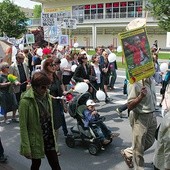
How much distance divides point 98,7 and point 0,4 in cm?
2019

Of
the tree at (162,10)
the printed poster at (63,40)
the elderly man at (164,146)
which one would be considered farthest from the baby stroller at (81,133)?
the tree at (162,10)

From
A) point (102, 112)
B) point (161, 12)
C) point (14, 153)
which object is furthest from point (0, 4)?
point (14, 153)

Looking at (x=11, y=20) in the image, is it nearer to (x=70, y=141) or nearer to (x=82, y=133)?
(x=70, y=141)

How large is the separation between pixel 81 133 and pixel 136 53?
275cm

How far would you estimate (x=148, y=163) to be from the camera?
575 centimetres

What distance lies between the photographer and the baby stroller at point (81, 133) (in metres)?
6.22

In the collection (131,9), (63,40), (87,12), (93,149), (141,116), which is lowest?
(93,149)

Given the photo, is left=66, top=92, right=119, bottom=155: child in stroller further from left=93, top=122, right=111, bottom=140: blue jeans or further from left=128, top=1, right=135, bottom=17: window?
left=128, top=1, right=135, bottom=17: window

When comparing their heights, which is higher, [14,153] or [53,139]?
[53,139]

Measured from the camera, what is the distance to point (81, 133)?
647 centimetres

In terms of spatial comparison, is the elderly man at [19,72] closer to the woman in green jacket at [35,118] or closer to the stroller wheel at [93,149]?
the stroller wheel at [93,149]

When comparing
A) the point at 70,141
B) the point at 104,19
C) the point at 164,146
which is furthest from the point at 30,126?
the point at 104,19

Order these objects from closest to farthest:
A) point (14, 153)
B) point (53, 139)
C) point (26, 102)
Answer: point (26, 102)
point (53, 139)
point (14, 153)

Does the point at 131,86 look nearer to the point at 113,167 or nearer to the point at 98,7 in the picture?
the point at 113,167
